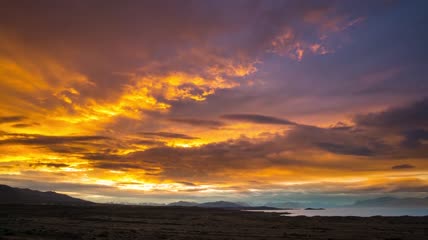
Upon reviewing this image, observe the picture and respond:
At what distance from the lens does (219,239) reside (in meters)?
35.0

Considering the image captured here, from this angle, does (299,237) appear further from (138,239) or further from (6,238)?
(6,238)

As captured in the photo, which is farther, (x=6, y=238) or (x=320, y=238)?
(x=320, y=238)

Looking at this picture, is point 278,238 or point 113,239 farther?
point 278,238

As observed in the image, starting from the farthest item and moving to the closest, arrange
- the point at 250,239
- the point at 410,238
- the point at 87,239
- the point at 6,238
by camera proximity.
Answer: the point at 410,238, the point at 250,239, the point at 87,239, the point at 6,238

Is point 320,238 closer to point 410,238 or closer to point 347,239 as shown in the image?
point 347,239

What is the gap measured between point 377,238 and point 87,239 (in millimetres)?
30956

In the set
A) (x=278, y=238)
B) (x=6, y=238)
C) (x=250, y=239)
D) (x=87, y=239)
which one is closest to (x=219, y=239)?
(x=250, y=239)

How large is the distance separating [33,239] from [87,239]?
471cm

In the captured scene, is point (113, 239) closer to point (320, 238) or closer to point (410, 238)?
point (320, 238)

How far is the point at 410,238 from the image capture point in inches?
1489

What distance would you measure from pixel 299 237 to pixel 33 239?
27.3m

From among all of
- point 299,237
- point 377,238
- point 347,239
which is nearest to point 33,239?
point 299,237

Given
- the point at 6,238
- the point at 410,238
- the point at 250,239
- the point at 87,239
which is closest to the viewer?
the point at 6,238

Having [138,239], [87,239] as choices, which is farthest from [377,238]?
[87,239]
